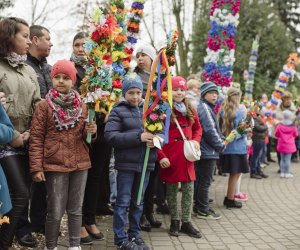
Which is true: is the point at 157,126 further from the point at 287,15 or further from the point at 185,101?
the point at 287,15

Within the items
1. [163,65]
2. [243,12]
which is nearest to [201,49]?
[243,12]

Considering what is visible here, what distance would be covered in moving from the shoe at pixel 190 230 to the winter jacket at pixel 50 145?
1910 millimetres

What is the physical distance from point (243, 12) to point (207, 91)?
17014 millimetres

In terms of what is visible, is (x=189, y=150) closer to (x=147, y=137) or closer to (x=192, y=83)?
(x=147, y=137)

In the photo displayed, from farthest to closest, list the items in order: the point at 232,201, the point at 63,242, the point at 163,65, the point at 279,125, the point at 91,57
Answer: the point at 279,125
the point at 232,201
the point at 63,242
the point at 163,65
the point at 91,57

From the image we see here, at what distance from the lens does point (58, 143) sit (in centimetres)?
412

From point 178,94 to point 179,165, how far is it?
2.94 feet

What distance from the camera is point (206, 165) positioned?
253 inches

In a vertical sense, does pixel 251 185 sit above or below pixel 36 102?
below

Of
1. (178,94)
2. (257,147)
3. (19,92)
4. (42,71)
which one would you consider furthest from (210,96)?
(257,147)

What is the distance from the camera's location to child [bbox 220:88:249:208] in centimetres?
715

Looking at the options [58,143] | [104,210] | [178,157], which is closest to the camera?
[58,143]

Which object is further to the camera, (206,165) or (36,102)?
(206,165)

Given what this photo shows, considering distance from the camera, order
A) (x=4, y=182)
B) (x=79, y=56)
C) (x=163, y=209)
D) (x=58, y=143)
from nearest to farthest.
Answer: (x=4, y=182) → (x=58, y=143) → (x=79, y=56) → (x=163, y=209)
